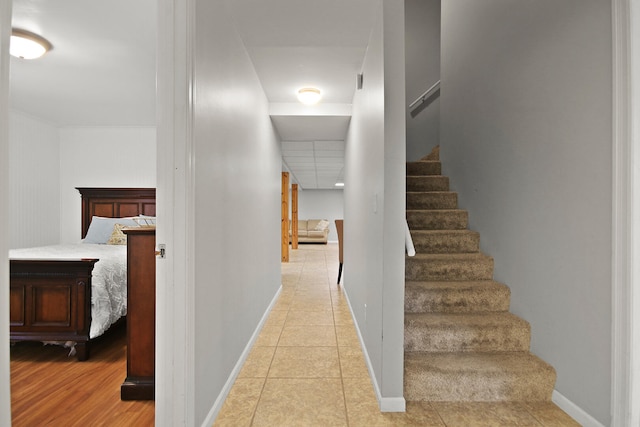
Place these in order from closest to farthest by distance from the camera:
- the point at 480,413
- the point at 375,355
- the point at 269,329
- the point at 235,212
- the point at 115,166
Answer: the point at 480,413 < the point at 375,355 < the point at 235,212 < the point at 269,329 < the point at 115,166

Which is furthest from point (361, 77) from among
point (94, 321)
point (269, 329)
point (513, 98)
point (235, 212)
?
point (94, 321)

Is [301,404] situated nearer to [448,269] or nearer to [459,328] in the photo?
[459,328]

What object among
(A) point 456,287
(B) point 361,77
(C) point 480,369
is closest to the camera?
(C) point 480,369

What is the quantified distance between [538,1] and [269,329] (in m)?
3.40

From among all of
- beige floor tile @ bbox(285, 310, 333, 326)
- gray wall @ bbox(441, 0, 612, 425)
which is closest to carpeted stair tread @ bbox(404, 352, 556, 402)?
gray wall @ bbox(441, 0, 612, 425)

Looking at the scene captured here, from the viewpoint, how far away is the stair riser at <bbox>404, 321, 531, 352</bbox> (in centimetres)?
213

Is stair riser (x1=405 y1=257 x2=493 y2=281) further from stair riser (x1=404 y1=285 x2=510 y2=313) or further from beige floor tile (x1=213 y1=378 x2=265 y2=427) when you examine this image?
beige floor tile (x1=213 y1=378 x2=265 y2=427)

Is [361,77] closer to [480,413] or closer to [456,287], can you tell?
[456,287]

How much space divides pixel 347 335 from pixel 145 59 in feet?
10.7

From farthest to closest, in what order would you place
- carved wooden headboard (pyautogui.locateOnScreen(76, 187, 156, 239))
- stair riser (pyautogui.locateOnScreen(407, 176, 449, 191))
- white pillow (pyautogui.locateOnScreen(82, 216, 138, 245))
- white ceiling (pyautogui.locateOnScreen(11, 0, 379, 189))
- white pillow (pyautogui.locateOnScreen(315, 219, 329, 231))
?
1. white pillow (pyautogui.locateOnScreen(315, 219, 329, 231))
2. carved wooden headboard (pyautogui.locateOnScreen(76, 187, 156, 239))
3. white pillow (pyautogui.locateOnScreen(82, 216, 138, 245))
4. stair riser (pyautogui.locateOnScreen(407, 176, 449, 191))
5. white ceiling (pyautogui.locateOnScreen(11, 0, 379, 189))

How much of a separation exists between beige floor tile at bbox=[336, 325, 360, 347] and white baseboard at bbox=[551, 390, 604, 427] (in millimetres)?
1408

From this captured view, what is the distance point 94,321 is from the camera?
8.27ft

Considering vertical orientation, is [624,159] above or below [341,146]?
below

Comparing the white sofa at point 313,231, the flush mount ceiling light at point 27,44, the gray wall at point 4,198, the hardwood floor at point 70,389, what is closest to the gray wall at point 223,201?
the hardwood floor at point 70,389
